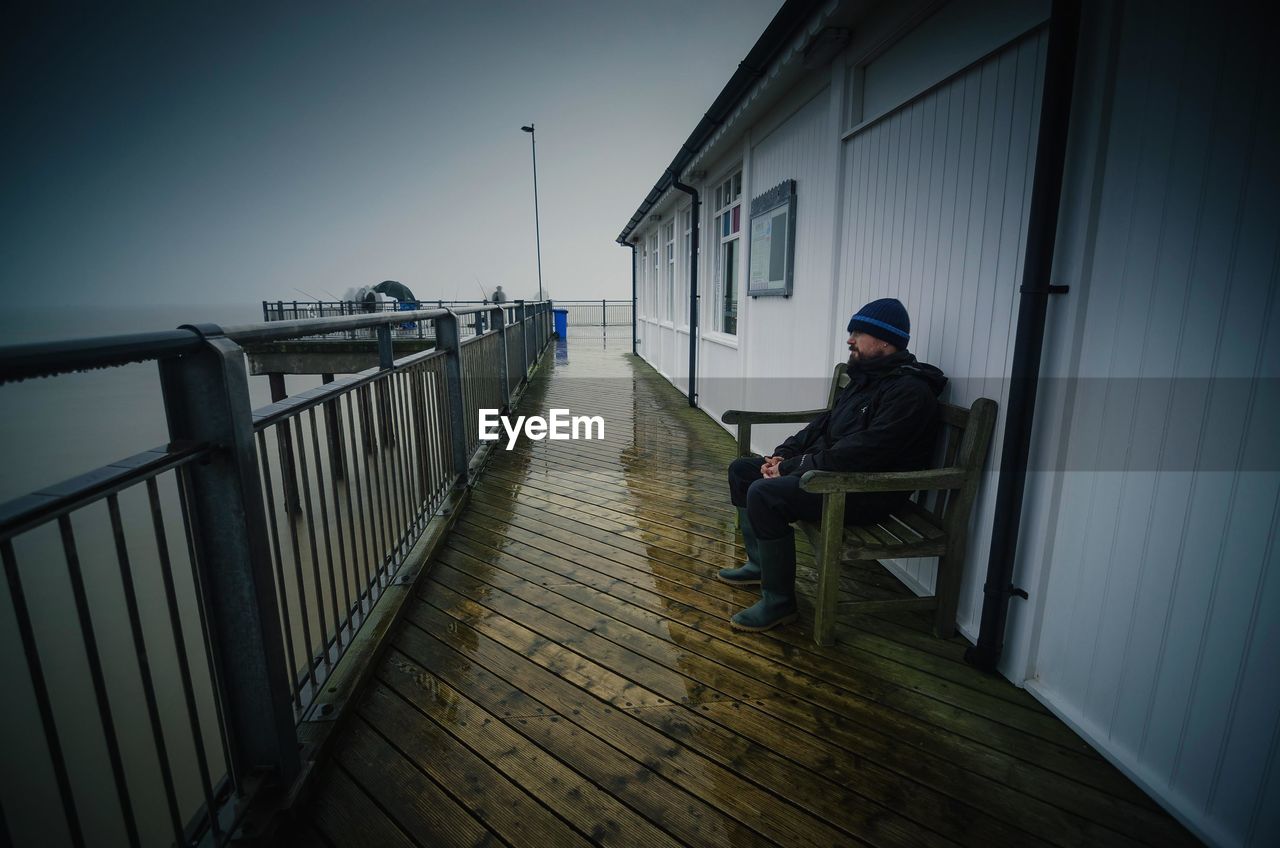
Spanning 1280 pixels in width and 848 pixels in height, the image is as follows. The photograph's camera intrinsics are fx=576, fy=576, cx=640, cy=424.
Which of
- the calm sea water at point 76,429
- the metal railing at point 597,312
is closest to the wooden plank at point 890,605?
the calm sea water at point 76,429

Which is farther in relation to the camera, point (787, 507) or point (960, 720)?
point (787, 507)

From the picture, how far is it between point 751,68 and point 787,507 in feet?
10.3

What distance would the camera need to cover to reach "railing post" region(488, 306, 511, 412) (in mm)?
6062

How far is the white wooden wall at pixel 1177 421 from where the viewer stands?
1310 mm

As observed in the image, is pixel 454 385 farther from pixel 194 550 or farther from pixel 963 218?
pixel 963 218

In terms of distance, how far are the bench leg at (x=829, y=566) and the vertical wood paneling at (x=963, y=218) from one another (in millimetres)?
570

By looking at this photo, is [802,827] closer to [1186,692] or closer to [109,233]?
[1186,692]

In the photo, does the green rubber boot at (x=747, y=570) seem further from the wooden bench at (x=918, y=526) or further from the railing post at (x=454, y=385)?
the railing post at (x=454, y=385)

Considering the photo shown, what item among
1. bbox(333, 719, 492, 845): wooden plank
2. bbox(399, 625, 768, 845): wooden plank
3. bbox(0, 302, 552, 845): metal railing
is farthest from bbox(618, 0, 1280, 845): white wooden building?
bbox(0, 302, 552, 845): metal railing

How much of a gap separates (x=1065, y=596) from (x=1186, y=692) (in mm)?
411

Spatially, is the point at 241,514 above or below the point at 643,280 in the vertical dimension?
below

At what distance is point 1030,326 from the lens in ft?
6.10

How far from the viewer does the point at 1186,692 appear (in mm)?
1495

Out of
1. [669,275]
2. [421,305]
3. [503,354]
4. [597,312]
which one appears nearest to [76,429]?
[421,305]
